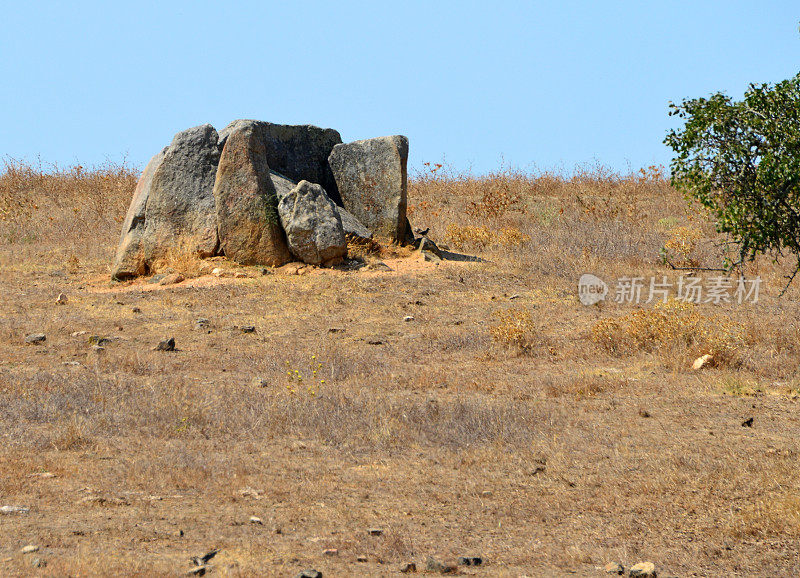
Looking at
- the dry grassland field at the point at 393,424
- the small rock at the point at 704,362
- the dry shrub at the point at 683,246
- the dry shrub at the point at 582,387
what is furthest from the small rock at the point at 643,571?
the dry shrub at the point at 683,246

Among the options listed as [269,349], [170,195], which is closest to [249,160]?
[170,195]

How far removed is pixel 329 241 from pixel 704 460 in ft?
30.7

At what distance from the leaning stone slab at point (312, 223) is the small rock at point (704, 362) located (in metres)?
7.08

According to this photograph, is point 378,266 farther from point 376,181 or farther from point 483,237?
point 483,237

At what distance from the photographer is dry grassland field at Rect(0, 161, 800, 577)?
4.66 meters

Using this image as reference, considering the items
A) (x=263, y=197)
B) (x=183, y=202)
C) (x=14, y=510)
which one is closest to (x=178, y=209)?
(x=183, y=202)

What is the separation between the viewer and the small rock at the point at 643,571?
4.36 meters

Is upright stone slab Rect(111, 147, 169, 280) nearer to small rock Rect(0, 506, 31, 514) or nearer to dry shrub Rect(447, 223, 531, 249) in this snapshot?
dry shrub Rect(447, 223, 531, 249)

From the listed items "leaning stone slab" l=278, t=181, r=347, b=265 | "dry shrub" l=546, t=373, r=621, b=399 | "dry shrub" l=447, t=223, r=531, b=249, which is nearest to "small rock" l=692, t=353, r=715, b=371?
"dry shrub" l=546, t=373, r=621, b=399

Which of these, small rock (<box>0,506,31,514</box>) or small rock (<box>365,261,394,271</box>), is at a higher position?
small rock (<box>365,261,394,271</box>)

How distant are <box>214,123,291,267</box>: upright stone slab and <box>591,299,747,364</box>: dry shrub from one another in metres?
6.53

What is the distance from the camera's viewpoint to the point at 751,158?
275 inches

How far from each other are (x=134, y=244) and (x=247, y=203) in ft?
7.79

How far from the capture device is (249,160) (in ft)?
48.3
